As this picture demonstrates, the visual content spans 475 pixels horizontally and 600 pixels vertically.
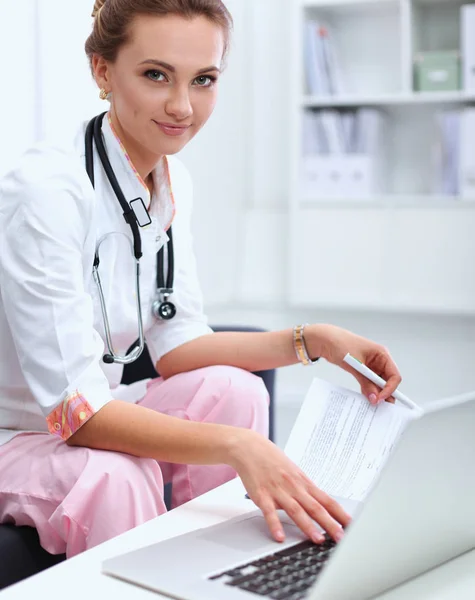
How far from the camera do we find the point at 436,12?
3248 mm

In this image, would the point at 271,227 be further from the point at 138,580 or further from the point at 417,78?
the point at 138,580

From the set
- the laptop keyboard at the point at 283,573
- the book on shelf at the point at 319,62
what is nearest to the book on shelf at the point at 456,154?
the book on shelf at the point at 319,62

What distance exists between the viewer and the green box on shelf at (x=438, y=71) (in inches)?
121

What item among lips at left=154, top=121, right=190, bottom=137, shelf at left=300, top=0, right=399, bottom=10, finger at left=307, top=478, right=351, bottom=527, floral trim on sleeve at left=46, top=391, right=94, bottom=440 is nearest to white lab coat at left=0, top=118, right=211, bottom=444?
floral trim on sleeve at left=46, top=391, right=94, bottom=440

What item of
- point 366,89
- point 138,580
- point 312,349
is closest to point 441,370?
point 366,89

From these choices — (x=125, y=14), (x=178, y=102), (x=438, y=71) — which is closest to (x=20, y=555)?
(x=178, y=102)

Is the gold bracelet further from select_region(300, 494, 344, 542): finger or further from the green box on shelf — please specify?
the green box on shelf

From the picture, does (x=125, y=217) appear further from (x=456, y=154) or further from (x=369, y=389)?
(x=456, y=154)

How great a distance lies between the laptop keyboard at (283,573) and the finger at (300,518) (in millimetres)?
12

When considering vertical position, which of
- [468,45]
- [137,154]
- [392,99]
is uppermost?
[468,45]

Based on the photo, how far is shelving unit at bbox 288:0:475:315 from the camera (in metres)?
3.18

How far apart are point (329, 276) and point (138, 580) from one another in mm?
2675

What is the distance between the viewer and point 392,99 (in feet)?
10.3

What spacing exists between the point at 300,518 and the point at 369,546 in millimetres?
185
